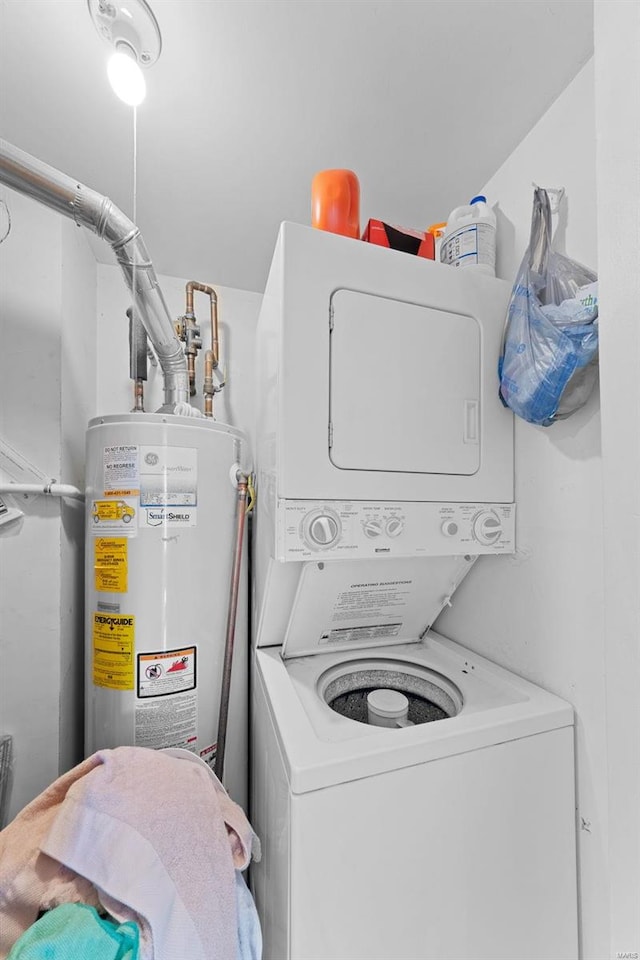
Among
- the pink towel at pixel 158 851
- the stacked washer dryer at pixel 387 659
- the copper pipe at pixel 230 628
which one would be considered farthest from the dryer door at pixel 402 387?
the pink towel at pixel 158 851

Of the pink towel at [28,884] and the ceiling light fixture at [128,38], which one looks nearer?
the pink towel at [28,884]

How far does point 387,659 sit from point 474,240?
157 cm

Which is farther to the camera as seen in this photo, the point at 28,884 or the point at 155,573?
the point at 155,573

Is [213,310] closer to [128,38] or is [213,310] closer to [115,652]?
[128,38]

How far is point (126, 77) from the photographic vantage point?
3.90 feet

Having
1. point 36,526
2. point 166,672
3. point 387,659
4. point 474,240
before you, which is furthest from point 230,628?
point 474,240

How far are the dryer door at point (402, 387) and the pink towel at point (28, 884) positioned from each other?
115 cm

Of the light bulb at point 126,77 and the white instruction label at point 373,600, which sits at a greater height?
the light bulb at point 126,77

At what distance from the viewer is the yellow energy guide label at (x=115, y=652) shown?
4.68 feet

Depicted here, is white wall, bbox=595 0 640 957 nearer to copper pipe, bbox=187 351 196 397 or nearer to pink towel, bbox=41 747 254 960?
pink towel, bbox=41 747 254 960

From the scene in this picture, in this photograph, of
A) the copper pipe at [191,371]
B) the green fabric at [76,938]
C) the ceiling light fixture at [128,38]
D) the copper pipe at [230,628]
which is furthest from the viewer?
the copper pipe at [191,371]

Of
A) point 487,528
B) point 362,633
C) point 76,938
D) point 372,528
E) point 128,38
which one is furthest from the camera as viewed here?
point 362,633

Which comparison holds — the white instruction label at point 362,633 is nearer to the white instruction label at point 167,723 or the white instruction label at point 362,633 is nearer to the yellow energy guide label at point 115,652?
the white instruction label at point 167,723

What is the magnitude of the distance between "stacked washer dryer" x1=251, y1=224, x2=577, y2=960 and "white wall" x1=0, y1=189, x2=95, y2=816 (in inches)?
32.3
